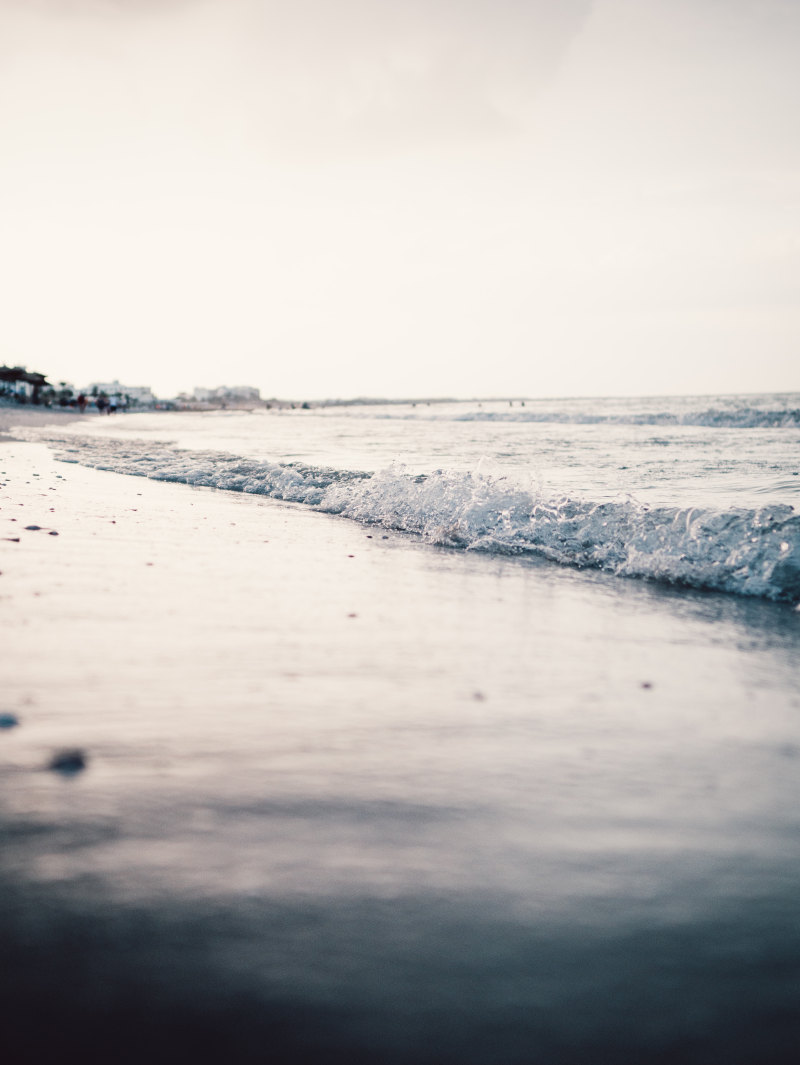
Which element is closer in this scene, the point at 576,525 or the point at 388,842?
the point at 388,842

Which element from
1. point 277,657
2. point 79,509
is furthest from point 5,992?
point 79,509

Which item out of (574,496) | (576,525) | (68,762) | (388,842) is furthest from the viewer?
(574,496)

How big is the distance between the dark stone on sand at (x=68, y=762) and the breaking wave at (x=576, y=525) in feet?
18.1

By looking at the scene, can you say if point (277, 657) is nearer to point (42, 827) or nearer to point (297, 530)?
point (42, 827)

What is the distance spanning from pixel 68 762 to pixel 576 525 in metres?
6.51

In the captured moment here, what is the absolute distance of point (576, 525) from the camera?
26.4 feet

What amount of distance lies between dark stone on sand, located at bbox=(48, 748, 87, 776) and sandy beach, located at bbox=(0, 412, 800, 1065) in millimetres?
13

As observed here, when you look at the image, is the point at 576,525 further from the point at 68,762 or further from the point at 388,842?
the point at 68,762

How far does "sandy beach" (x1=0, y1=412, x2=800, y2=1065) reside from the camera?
1499mm

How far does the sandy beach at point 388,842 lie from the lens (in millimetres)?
1499

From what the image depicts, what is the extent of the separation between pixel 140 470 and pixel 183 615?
37.6ft

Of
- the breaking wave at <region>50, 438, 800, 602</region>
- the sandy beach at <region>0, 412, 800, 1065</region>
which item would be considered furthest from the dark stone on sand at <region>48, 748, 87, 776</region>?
the breaking wave at <region>50, 438, 800, 602</region>

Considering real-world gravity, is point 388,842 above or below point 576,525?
below

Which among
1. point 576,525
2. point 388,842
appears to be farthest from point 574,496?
point 388,842
